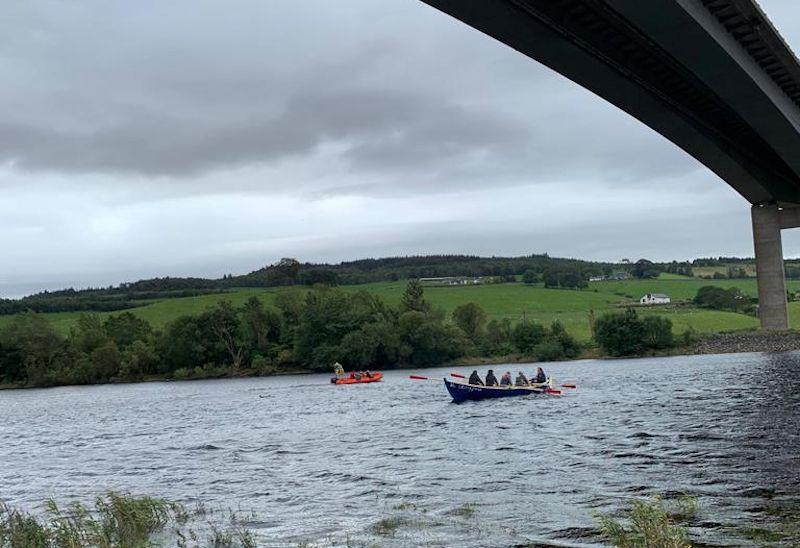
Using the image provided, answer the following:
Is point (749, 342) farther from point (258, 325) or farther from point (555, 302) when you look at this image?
point (258, 325)

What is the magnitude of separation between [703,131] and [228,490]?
932 inches

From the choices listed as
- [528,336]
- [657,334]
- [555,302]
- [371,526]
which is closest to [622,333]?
[657,334]

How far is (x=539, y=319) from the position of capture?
96938 mm

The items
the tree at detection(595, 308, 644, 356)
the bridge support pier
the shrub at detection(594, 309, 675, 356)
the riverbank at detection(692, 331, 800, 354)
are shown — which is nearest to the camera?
the bridge support pier

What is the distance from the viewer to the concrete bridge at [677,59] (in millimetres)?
20234

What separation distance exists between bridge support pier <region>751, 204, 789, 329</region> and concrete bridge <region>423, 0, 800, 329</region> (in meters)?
16.1

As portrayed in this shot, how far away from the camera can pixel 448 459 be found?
76.2 ft

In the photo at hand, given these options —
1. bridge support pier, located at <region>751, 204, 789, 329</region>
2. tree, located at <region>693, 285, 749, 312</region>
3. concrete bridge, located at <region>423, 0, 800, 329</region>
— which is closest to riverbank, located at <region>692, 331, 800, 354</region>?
bridge support pier, located at <region>751, 204, 789, 329</region>

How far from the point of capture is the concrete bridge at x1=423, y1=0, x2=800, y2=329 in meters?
20.2

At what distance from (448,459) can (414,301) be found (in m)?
73.3

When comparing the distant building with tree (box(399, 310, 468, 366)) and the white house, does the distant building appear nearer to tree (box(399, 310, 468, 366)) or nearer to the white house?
the white house

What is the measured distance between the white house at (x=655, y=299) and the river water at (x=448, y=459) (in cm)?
6358

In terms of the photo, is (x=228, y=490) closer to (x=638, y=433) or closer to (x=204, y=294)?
(x=638, y=433)

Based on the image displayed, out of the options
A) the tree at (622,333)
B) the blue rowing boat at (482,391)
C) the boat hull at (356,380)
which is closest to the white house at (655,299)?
the tree at (622,333)
